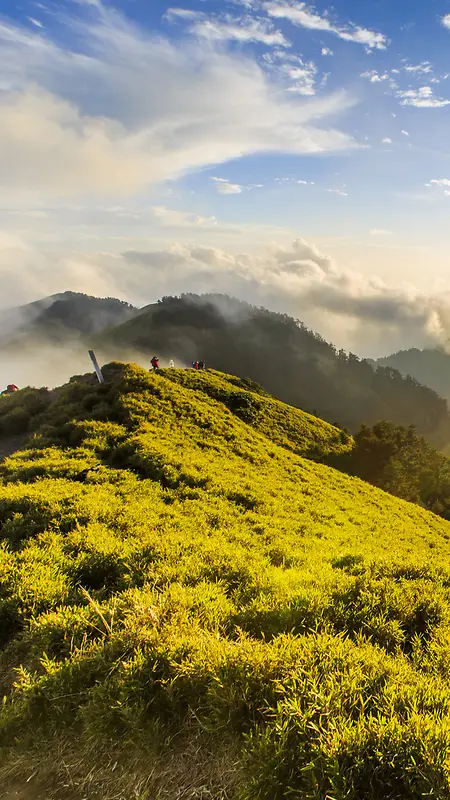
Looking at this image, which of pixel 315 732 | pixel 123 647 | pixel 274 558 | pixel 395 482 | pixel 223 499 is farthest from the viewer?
pixel 395 482

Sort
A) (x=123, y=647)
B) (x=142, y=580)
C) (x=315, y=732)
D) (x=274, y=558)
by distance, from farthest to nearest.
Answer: (x=274, y=558)
(x=142, y=580)
(x=123, y=647)
(x=315, y=732)

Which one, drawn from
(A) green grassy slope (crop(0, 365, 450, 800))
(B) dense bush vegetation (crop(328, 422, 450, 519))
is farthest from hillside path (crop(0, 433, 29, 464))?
(B) dense bush vegetation (crop(328, 422, 450, 519))

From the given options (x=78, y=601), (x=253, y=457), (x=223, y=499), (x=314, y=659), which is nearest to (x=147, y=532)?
(x=78, y=601)

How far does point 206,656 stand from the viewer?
4.00m

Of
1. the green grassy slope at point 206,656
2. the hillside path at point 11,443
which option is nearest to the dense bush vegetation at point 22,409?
the hillside path at point 11,443

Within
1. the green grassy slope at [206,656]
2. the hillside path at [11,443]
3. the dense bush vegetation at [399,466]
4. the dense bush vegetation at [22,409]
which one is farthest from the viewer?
the dense bush vegetation at [399,466]

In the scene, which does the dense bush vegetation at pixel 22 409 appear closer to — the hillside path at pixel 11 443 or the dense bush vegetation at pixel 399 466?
the hillside path at pixel 11 443

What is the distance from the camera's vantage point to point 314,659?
154 inches

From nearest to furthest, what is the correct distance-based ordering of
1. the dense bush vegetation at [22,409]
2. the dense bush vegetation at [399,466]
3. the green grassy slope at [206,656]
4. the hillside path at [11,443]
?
1. the green grassy slope at [206,656]
2. the hillside path at [11,443]
3. the dense bush vegetation at [22,409]
4. the dense bush vegetation at [399,466]

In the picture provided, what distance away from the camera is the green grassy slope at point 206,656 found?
2986mm

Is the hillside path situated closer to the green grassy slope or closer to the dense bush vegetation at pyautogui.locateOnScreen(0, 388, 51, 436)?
the dense bush vegetation at pyautogui.locateOnScreen(0, 388, 51, 436)

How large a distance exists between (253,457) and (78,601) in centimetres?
1464

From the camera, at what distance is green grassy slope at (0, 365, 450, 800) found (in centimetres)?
299

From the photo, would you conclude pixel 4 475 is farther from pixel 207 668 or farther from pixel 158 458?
pixel 207 668
